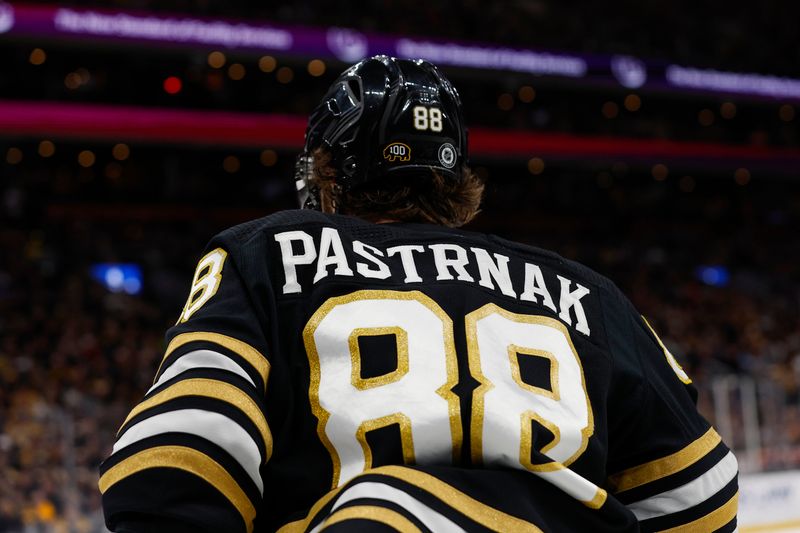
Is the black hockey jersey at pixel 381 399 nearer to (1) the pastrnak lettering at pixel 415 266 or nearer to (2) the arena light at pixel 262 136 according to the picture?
(1) the pastrnak lettering at pixel 415 266

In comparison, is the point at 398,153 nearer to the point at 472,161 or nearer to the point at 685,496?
the point at 685,496

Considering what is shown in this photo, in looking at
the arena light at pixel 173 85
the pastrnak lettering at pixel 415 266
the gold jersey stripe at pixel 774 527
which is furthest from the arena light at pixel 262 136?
the pastrnak lettering at pixel 415 266

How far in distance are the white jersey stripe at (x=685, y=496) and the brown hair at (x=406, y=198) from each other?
52 centimetres

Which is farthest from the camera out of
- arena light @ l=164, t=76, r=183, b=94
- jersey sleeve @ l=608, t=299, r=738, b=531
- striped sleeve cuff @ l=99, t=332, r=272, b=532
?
arena light @ l=164, t=76, r=183, b=94

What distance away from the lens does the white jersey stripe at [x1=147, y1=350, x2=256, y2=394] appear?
3.61ft

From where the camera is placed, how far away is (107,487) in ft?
3.46

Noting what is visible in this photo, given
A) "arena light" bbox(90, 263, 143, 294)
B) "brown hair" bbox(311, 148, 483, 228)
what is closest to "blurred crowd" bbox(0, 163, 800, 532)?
"arena light" bbox(90, 263, 143, 294)

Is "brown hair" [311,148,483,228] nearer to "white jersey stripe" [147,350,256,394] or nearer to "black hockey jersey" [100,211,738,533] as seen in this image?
"black hockey jersey" [100,211,738,533]

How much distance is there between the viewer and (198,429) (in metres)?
1.06

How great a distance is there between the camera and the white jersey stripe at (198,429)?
3.47ft

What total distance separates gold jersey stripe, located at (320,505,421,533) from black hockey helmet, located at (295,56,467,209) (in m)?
0.58

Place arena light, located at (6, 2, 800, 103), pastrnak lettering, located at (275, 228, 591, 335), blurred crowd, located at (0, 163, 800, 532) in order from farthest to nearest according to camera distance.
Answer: arena light, located at (6, 2, 800, 103)
blurred crowd, located at (0, 163, 800, 532)
pastrnak lettering, located at (275, 228, 591, 335)

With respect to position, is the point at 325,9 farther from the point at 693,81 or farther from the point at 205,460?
the point at 205,460

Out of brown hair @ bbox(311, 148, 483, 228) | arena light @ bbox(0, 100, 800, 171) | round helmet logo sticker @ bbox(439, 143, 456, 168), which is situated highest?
arena light @ bbox(0, 100, 800, 171)
